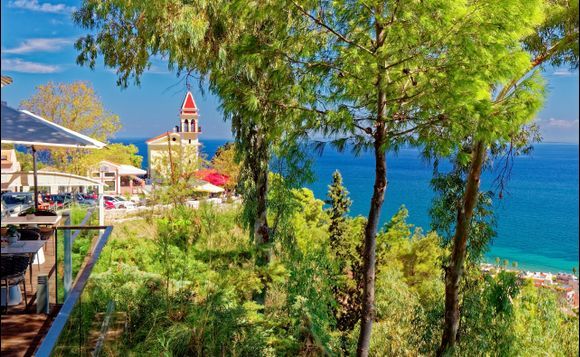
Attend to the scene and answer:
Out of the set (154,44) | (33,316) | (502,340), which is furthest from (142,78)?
(502,340)

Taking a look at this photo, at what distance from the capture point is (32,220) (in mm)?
6488

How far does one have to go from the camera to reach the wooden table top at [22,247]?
4.31 metres

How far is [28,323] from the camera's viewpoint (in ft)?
12.0

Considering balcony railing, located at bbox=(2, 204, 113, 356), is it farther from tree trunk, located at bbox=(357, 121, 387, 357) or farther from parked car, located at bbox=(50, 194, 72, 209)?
tree trunk, located at bbox=(357, 121, 387, 357)

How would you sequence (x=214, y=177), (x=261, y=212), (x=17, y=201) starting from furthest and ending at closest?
(x=214, y=177)
(x=261, y=212)
(x=17, y=201)

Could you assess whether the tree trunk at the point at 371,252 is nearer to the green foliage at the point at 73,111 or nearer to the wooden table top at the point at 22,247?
the wooden table top at the point at 22,247

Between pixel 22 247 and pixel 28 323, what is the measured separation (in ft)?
3.59

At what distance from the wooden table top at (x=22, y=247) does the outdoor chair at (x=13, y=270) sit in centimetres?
19

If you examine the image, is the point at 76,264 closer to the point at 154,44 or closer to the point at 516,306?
the point at 154,44

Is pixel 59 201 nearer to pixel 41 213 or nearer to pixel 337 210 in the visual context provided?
pixel 41 213

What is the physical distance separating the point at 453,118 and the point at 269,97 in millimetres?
2369

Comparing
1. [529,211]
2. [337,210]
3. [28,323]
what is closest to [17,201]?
[28,323]

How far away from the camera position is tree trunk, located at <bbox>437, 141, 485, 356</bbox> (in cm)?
700

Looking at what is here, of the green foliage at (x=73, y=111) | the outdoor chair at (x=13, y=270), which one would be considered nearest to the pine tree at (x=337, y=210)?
the outdoor chair at (x=13, y=270)
